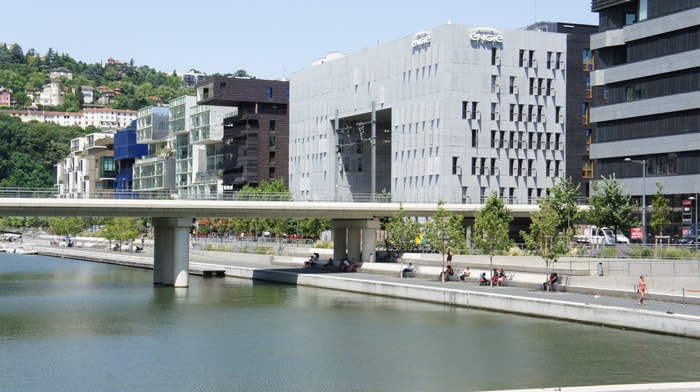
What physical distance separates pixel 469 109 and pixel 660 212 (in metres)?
35.6

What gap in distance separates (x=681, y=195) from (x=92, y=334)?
5210 cm

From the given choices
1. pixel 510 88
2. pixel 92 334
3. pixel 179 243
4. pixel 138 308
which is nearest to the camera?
pixel 92 334

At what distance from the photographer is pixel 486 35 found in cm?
11069

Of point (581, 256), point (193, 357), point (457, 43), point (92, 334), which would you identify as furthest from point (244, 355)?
point (457, 43)

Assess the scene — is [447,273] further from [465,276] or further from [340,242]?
[340,242]

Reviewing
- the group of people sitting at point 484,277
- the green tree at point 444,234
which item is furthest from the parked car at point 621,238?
the group of people sitting at point 484,277

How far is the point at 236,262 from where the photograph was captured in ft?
346

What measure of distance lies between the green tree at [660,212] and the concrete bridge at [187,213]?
612 inches

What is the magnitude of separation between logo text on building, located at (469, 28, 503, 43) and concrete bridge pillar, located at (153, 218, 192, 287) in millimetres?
45818

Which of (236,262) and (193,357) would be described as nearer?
(193,357)

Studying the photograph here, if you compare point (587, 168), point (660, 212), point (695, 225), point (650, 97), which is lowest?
point (695, 225)

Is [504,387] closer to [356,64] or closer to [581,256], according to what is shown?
[581,256]

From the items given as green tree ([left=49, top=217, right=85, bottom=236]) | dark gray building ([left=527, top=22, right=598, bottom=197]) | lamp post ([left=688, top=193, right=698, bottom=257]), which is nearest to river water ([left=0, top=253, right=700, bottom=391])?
lamp post ([left=688, top=193, right=698, bottom=257])

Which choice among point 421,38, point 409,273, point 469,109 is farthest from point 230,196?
point 421,38
